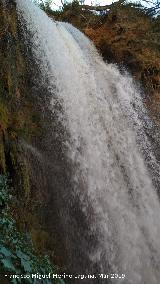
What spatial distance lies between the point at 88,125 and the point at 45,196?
5.67ft

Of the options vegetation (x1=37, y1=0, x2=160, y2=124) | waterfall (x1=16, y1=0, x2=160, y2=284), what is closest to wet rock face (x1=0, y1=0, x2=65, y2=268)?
waterfall (x1=16, y1=0, x2=160, y2=284)

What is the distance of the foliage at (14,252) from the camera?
3812 millimetres

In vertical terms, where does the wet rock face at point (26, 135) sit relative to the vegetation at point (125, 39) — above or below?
below

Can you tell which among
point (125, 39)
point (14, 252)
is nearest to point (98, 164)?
point (14, 252)

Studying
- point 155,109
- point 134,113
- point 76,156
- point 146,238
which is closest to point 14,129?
point 76,156

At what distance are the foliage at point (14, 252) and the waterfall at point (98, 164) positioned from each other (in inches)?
38.1

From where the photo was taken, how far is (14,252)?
4.12 metres

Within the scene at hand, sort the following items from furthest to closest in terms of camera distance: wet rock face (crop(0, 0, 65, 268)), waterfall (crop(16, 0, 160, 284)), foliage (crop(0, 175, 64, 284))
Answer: waterfall (crop(16, 0, 160, 284)) → wet rock face (crop(0, 0, 65, 268)) → foliage (crop(0, 175, 64, 284))

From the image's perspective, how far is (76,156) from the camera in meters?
6.45

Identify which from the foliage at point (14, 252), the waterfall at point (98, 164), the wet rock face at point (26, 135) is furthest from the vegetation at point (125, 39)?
the foliage at point (14, 252)

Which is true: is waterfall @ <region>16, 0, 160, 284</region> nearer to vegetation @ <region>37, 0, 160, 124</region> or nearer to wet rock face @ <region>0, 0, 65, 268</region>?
wet rock face @ <region>0, 0, 65, 268</region>

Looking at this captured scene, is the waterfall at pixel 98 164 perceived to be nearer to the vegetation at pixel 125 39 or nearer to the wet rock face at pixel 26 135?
the wet rock face at pixel 26 135

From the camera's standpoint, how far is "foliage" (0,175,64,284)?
3.81 metres

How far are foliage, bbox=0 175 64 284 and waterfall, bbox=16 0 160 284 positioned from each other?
0.97 metres
